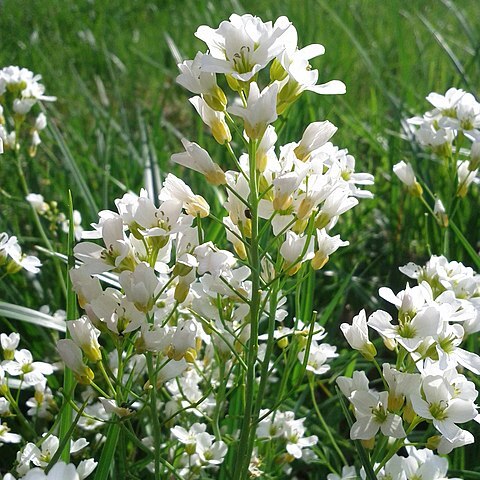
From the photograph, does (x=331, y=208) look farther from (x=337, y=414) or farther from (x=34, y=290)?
(x=34, y=290)

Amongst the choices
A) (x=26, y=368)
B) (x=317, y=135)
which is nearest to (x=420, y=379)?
(x=317, y=135)

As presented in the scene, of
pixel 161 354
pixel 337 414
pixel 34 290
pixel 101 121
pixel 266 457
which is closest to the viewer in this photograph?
pixel 161 354

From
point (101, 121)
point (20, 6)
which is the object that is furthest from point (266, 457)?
point (20, 6)

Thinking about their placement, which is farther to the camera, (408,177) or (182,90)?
(182,90)

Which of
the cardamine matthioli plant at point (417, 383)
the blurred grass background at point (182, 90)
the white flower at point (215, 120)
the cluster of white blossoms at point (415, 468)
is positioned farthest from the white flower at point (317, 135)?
the blurred grass background at point (182, 90)

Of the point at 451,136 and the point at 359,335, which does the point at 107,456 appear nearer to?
the point at 359,335

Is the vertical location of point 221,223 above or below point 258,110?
below

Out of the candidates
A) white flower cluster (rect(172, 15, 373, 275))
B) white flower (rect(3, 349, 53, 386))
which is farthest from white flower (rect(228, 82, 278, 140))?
white flower (rect(3, 349, 53, 386))
